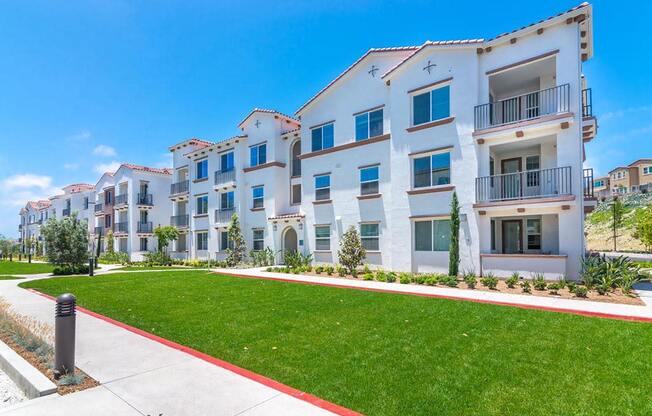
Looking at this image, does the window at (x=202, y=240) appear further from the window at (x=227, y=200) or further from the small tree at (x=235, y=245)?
the small tree at (x=235, y=245)

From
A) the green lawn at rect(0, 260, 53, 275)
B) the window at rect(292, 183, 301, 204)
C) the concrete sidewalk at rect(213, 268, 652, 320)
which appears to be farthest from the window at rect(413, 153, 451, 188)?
the green lawn at rect(0, 260, 53, 275)

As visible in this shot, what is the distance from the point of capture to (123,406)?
163 inches

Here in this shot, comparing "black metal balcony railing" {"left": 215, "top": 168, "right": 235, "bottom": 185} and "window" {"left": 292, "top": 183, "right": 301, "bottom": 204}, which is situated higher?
"black metal balcony railing" {"left": 215, "top": 168, "right": 235, "bottom": 185}

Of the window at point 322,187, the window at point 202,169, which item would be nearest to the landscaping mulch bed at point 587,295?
the window at point 322,187

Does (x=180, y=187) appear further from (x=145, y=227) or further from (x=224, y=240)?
(x=224, y=240)

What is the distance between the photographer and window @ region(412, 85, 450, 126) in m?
16.7

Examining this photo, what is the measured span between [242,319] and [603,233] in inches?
2398

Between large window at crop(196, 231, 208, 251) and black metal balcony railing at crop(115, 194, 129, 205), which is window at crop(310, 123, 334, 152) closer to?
large window at crop(196, 231, 208, 251)

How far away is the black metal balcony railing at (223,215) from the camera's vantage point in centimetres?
2773

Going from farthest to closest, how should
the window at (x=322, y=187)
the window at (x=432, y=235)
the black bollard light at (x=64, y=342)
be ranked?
the window at (x=322, y=187)
the window at (x=432, y=235)
the black bollard light at (x=64, y=342)

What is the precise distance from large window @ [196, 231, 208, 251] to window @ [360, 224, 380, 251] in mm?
16428

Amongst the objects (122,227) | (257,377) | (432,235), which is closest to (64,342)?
(257,377)

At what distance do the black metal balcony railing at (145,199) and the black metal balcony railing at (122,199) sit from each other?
1613mm

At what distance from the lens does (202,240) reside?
30.5 meters
